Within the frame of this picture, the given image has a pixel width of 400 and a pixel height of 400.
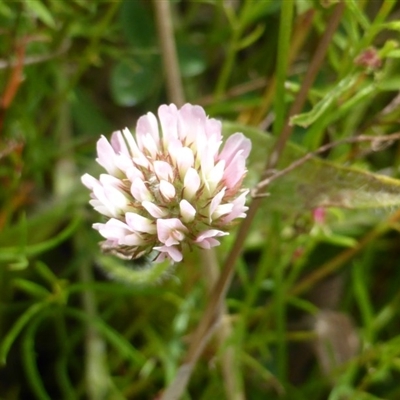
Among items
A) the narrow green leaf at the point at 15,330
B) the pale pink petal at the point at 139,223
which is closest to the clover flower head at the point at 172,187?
the pale pink petal at the point at 139,223

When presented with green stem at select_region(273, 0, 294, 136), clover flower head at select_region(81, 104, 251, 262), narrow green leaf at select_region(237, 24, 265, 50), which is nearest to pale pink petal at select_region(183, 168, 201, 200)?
clover flower head at select_region(81, 104, 251, 262)

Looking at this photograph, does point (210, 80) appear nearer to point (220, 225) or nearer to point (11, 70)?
point (11, 70)

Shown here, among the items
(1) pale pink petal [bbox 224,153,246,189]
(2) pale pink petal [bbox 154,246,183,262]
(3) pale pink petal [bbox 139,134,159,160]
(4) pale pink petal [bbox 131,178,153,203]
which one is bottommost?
(2) pale pink petal [bbox 154,246,183,262]

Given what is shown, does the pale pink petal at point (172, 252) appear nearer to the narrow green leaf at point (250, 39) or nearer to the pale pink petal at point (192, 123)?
the pale pink petal at point (192, 123)

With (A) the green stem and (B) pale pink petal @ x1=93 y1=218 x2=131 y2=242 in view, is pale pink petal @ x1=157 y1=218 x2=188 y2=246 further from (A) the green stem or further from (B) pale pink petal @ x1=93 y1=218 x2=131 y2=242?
(A) the green stem

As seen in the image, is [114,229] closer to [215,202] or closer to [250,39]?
[215,202]

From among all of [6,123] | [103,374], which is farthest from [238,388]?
[6,123]
